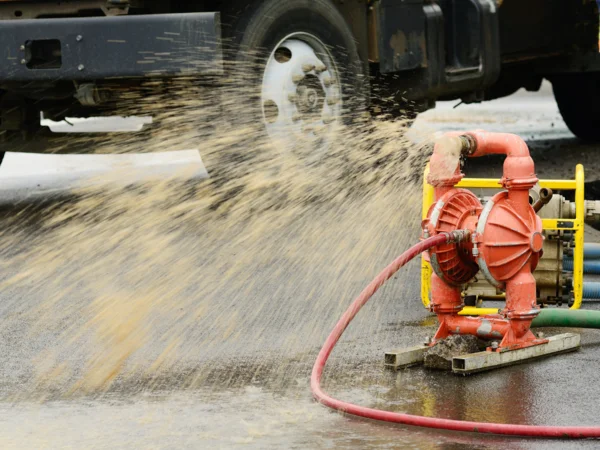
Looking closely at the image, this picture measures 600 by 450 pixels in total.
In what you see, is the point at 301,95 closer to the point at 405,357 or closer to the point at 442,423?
the point at 405,357

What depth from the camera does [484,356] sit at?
450 cm

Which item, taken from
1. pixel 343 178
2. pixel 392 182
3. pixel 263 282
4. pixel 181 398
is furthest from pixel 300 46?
pixel 181 398

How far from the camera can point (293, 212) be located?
8062 millimetres

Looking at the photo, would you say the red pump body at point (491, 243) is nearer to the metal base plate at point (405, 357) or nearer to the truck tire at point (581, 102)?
the metal base plate at point (405, 357)

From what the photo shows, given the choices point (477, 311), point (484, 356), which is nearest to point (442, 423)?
point (484, 356)

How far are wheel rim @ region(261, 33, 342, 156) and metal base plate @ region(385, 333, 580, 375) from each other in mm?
3189

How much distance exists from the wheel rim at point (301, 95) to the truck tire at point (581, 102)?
4395 millimetres

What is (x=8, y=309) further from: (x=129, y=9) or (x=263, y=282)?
(x=129, y=9)

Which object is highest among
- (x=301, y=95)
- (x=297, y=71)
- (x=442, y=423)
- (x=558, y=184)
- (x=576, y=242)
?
(x=297, y=71)

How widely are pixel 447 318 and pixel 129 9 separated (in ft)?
11.1

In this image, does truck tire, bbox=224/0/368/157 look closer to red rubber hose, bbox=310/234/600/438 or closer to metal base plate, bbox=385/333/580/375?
metal base plate, bbox=385/333/580/375

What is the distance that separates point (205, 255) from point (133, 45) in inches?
52.0

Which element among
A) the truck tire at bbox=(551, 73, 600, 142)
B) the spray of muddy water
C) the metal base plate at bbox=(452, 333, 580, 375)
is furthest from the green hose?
the truck tire at bbox=(551, 73, 600, 142)

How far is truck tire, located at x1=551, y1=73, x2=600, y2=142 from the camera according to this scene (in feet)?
38.3
